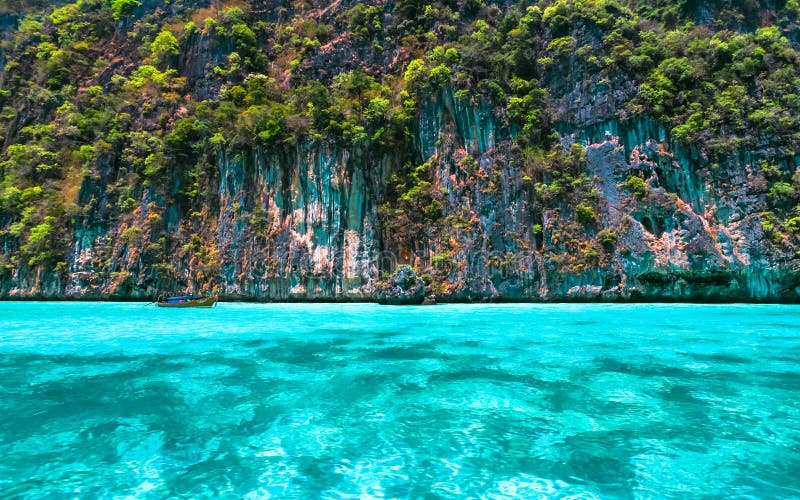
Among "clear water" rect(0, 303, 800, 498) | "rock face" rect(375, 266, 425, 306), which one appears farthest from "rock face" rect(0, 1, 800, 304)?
"clear water" rect(0, 303, 800, 498)

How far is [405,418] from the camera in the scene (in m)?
7.01

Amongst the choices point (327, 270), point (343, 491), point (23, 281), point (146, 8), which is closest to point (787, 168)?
point (327, 270)

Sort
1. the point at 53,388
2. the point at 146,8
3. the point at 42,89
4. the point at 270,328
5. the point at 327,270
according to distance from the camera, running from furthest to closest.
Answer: the point at 146,8, the point at 42,89, the point at 327,270, the point at 270,328, the point at 53,388

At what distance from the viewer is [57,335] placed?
1591cm

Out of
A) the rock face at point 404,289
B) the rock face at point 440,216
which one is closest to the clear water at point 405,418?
the rock face at point 404,289

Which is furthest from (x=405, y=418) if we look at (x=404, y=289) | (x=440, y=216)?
(x=440, y=216)

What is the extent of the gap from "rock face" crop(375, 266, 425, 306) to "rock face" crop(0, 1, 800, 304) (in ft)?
0.46

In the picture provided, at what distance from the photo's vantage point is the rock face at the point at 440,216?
96.4 feet

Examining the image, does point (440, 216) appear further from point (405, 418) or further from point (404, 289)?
point (405, 418)

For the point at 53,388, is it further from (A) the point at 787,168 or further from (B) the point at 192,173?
(A) the point at 787,168

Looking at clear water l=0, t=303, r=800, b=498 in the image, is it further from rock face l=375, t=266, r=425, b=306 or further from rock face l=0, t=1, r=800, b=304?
rock face l=0, t=1, r=800, b=304

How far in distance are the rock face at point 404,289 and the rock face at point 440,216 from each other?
140 millimetres

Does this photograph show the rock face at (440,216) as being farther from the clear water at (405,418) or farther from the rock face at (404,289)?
the clear water at (405,418)

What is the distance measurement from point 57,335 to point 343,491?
1614 cm
